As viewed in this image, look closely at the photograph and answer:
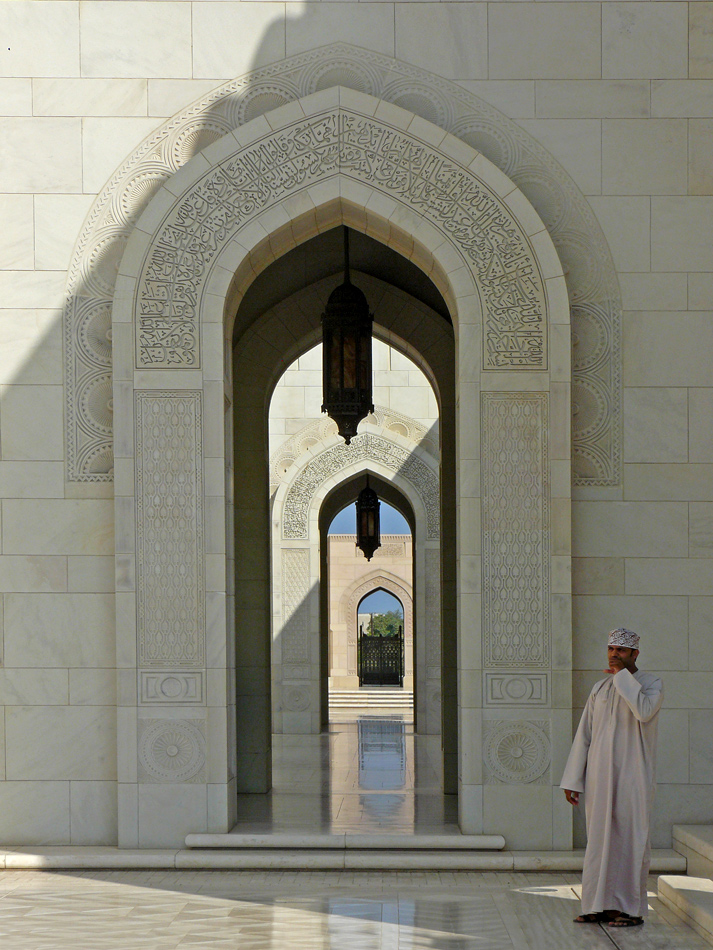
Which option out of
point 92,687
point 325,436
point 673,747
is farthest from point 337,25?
point 325,436

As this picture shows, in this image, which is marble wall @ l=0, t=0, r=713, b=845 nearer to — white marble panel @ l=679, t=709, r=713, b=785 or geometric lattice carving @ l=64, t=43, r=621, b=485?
geometric lattice carving @ l=64, t=43, r=621, b=485

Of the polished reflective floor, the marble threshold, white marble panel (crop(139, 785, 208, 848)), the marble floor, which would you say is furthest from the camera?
the polished reflective floor

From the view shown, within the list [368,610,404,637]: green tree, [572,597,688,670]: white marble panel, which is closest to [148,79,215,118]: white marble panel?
[572,597,688,670]: white marble panel

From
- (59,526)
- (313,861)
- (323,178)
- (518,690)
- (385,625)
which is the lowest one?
(385,625)

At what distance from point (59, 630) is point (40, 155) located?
226cm

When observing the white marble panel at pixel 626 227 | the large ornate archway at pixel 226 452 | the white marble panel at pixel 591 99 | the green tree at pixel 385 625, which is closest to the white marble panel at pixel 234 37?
the large ornate archway at pixel 226 452

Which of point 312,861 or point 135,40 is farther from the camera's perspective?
point 135,40

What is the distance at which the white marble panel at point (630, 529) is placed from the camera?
16.7 feet

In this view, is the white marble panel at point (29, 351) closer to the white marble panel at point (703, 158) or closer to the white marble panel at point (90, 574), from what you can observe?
the white marble panel at point (90, 574)

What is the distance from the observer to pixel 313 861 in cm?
472

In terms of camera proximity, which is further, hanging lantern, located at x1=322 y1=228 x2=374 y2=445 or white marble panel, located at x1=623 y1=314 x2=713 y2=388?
hanging lantern, located at x1=322 y1=228 x2=374 y2=445

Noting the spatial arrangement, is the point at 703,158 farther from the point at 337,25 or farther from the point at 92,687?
the point at 92,687

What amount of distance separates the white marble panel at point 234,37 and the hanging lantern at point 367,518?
22.2 ft

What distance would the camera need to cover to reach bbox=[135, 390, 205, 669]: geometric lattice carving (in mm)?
4949
